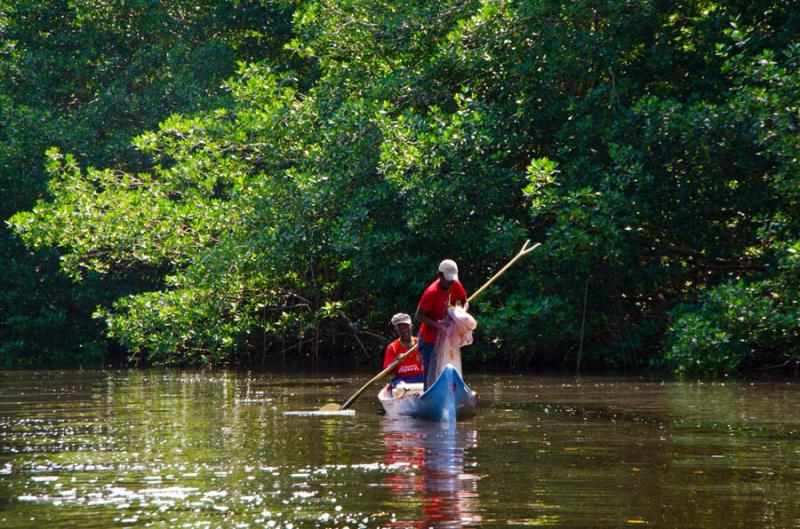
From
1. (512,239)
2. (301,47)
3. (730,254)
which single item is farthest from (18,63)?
(730,254)

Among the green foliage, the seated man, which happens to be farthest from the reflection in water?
the green foliage

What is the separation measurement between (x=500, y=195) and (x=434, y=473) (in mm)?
10656

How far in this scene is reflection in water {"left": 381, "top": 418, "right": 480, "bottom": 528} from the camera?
19.3 feet

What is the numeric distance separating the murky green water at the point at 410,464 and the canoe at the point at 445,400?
0.22 metres

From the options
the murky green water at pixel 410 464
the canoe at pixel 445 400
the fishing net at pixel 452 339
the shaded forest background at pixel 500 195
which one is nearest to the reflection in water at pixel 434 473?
the murky green water at pixel 410 464

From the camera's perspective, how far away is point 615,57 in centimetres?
1747

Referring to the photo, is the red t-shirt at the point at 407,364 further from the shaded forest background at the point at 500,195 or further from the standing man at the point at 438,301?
the shaded forest background at the point at 500,195

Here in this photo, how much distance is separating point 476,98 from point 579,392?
6198 mm

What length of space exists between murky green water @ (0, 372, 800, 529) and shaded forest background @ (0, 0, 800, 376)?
3.66 metres

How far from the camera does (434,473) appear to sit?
7.32 meters

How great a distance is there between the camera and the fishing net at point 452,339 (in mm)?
11008

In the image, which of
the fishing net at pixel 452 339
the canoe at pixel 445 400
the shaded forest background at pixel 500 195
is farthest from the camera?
the shaded forest background at pixel 500 195

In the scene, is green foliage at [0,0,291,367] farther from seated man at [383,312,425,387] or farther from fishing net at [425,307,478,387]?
fishing net at [425,307,478,387]

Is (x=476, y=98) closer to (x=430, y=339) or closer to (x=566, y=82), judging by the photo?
(x=566, y=82)
